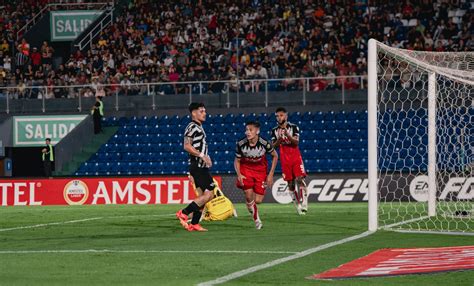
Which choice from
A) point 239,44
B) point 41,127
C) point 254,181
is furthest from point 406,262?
point 239,44

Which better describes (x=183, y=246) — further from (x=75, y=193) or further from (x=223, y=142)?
(x=223, y=142)

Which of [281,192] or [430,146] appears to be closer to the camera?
[430,146]

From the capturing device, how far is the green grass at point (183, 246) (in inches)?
403

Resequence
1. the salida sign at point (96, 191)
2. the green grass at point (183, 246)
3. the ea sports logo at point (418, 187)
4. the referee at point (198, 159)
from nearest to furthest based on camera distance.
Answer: the green grass at point (183, 246) < the referee at point (198, 159) < the ea sports logo at point (418, 187) < the salida sign at point (96, 191)

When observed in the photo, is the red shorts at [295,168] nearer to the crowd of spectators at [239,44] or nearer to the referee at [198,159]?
the referee at [198,159]

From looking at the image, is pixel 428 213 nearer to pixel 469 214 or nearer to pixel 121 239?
pixel 469 214

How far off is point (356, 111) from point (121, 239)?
18737mm

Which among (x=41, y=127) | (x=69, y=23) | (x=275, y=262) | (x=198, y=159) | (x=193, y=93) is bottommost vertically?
(x=275, y=262)

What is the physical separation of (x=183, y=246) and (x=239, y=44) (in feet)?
77.6

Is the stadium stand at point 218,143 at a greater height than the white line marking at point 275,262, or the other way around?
the stadium stand at point 218,143

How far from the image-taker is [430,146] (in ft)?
63.5

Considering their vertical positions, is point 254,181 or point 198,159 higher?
point 198,159

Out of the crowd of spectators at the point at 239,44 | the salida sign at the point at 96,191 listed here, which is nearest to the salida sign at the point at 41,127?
the crowd of spectators at the point at 239,44

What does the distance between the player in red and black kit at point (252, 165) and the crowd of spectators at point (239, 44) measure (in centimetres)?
1439
